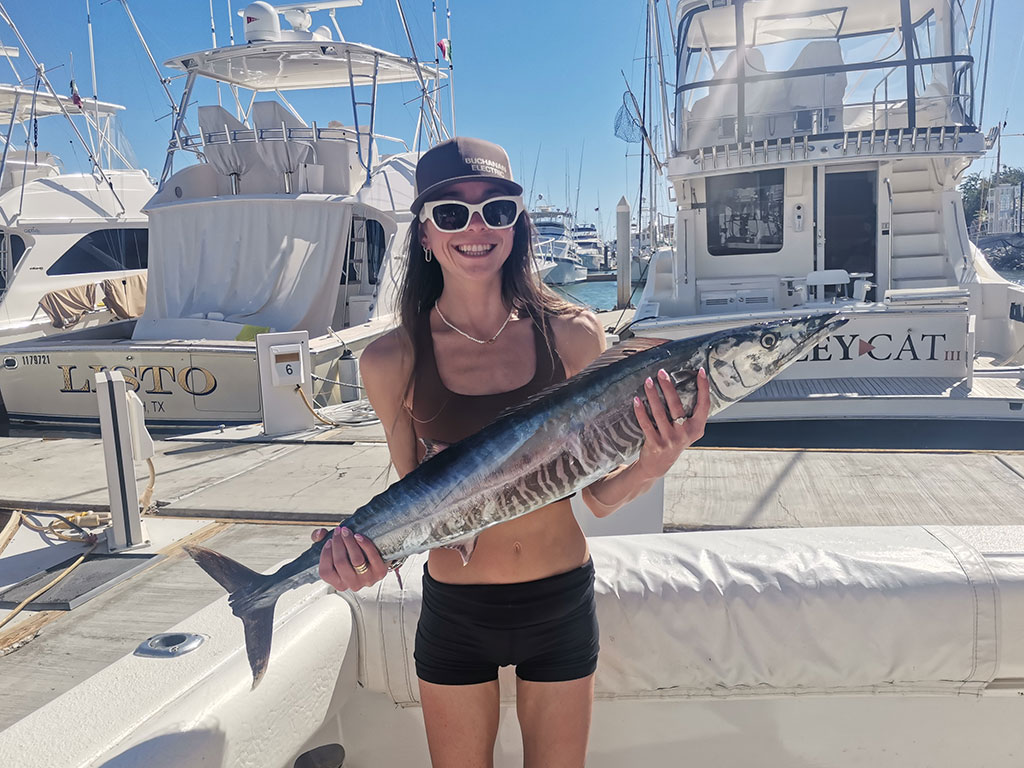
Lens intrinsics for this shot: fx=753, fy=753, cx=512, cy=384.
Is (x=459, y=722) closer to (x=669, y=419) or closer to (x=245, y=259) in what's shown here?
(x=669, y=419)

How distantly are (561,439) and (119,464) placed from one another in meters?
3.73

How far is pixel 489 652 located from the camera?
178cm

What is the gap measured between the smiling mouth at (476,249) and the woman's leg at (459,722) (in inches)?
41.2

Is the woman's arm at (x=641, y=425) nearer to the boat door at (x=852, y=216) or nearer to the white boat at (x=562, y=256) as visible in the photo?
the boat door at (x=852, y=216)

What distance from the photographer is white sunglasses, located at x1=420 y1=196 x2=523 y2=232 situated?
72.4 inches

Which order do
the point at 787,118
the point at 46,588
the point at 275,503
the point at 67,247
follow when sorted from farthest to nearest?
the point at 67,247, the point at 787,118, the point at 275,503, the point at 46,588

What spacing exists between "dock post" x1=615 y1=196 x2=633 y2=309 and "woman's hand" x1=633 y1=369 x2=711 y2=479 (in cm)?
1591

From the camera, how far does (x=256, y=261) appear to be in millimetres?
12070

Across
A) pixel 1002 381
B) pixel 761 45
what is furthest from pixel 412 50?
pixel 1002 381

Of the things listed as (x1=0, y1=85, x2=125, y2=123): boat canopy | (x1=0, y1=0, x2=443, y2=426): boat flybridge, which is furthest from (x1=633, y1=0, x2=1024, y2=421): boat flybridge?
(x1=0, y1=85, x2=125, y2=123): boat canopy

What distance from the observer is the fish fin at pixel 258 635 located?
1.65 m

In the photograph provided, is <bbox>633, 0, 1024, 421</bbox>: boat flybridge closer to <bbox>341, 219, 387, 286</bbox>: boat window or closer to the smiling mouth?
<bbox>341, 219, 387, 286</bbox>: boat window

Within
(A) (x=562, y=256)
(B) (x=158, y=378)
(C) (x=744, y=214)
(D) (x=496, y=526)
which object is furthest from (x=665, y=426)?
(A) (x=562, y=256)

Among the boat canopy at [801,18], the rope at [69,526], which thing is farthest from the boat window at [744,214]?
the rope at [69,526]
